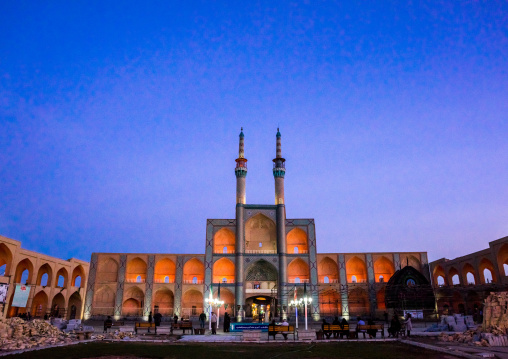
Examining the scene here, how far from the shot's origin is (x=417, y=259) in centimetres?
3694

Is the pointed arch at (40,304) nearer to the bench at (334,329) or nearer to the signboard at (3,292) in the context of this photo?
the signboard at (3,292)

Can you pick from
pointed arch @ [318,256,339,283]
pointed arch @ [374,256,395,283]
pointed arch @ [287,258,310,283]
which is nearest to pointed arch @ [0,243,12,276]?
pointed arch @ [287,258,310,283]

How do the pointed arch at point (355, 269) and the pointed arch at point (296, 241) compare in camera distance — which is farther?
the pointed arch at point (355, 269)

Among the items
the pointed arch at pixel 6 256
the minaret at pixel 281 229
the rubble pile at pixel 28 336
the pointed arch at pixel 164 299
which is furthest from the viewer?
the pointed arch at pixel 164 299

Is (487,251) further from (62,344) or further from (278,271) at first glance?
(62,344)

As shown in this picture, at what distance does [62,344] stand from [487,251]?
28055mm

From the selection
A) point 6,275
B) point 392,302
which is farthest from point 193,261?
point 392,302

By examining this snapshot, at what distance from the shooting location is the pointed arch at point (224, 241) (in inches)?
1442

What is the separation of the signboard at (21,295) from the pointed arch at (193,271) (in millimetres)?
13377

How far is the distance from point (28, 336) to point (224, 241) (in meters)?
23.6

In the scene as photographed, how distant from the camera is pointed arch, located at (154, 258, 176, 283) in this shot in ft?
123

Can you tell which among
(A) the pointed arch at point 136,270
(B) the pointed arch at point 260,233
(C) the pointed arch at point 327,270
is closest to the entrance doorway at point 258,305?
(B) the pointed arch at point 260,233

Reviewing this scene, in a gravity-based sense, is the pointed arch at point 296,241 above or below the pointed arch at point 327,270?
above

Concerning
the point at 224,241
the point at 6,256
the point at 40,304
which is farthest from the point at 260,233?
the point at 6,256
